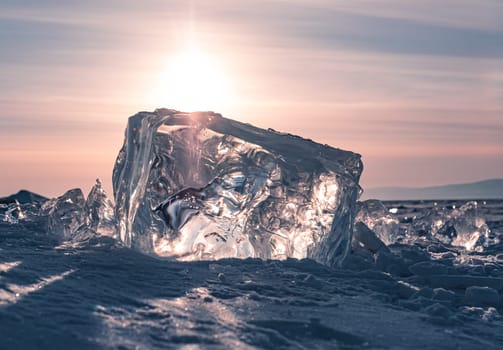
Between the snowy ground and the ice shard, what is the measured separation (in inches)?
19.0

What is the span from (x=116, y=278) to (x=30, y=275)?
1.63 feet

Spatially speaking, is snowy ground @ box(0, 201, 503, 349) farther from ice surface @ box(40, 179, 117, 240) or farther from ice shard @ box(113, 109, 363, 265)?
ice surface @ box(40, 179, 117, 240)

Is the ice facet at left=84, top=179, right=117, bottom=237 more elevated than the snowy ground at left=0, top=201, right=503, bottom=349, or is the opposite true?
the ice facet at left=84, top=179, right=117, bottom=237

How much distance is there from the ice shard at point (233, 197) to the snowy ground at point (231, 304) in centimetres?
48

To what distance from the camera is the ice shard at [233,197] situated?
227 inches

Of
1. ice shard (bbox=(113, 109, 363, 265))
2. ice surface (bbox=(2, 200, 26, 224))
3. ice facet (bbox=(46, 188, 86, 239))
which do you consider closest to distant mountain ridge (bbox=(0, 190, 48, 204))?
ice surface (bbox=(2, 200, 26, 224))

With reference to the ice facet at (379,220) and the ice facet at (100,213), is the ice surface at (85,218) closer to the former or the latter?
the ice facet at (100,213)

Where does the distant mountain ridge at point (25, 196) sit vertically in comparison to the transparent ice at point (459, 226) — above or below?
above

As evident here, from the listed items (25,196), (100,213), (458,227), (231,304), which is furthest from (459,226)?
(25,196)

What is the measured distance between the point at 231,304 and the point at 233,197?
83.7 inches

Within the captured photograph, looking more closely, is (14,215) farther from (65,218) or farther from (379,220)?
(379,220)

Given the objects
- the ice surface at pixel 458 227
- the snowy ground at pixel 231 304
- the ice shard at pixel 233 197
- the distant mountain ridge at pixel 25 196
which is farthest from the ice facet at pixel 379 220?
the distant mountain ridge at pixel 25 196

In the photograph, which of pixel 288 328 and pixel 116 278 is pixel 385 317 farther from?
pixel 116 278

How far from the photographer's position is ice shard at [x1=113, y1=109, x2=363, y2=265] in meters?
5.76
